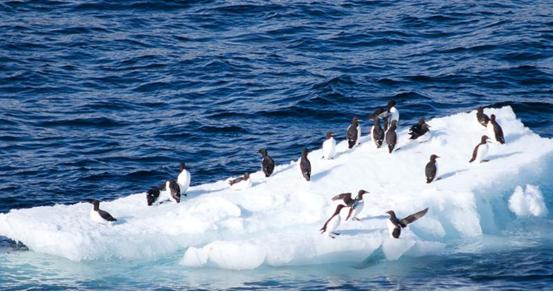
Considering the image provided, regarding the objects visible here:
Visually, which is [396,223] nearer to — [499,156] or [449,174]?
[449,174]

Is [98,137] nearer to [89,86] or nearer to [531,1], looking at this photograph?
[89,86]

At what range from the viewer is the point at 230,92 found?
39.8 meters

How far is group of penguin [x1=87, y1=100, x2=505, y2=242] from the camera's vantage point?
23.7 metres

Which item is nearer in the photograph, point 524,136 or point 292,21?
point 524,136

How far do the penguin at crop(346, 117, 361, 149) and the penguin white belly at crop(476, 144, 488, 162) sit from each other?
8.90 feet

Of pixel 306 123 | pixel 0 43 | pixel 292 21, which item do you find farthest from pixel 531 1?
pixel 0 43

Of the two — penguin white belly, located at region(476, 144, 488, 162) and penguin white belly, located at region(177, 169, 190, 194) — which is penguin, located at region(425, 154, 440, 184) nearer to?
penguin white belly, located at region(476, 144, 488, 162)

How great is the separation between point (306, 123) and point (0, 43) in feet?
45.3

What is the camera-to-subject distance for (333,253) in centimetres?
2342

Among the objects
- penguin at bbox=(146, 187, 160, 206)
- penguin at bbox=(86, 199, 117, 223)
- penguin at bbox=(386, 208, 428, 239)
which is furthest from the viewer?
penguin at bbox=(146, 187, 160, 206)

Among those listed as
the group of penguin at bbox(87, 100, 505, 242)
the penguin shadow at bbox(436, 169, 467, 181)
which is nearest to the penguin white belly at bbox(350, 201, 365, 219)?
the group of penguin at bbox(87, 100, 505, 242)

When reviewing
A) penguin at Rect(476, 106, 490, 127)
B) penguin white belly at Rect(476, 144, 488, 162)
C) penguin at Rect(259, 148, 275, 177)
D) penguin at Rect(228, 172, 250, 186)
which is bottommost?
penguin at Rect(228, 172, 250, 186)

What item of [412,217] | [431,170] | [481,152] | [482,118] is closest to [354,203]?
[412,217]

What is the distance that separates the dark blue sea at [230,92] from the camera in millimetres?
23594
